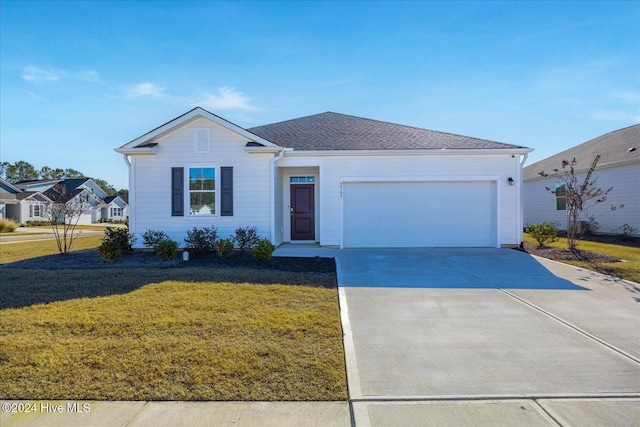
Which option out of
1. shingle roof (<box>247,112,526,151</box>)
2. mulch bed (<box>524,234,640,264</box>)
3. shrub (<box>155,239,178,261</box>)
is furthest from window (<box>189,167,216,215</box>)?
mulch bed (<box>524,234,640,264</box>)

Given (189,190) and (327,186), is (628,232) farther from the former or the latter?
(189,190)

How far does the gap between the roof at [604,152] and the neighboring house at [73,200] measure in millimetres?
32106

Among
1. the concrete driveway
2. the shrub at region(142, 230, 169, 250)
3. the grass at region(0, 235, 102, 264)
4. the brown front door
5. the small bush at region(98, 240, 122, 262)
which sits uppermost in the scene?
the brown front door

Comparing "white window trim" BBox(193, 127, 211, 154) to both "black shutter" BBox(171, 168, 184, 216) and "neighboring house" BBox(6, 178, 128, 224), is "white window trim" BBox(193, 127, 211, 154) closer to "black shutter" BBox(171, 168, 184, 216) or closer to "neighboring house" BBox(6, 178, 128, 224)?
"black shutter" BBox(171, 168, 184, 216)

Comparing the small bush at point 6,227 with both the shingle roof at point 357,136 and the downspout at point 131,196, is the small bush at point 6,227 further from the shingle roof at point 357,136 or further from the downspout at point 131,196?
the shingle roof at point 357,136

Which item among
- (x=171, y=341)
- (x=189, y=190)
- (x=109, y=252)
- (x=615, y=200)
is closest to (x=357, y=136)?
(x=189, y=190)

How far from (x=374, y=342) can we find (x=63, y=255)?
34.4 feet

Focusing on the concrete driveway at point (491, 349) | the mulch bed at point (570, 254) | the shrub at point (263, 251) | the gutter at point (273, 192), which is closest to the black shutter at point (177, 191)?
the gutter at point (273, 192)

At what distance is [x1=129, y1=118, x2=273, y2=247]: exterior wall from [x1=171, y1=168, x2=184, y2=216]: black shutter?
0.50 feet

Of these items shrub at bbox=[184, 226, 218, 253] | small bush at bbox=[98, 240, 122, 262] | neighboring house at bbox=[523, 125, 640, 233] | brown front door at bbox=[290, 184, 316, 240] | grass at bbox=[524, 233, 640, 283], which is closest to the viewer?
grass at bbox=[524, 233, 640, 283]

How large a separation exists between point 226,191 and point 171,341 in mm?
7523

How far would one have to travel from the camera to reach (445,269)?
26.8ft

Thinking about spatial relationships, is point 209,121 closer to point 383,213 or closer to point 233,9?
point 233,9

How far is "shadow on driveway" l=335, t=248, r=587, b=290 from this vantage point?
6898mm
